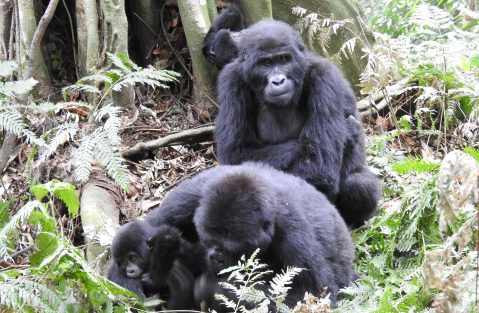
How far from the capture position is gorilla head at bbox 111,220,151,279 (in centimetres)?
495

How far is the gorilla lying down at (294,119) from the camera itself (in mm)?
6605

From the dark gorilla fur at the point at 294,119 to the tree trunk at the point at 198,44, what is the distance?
1.26 meters

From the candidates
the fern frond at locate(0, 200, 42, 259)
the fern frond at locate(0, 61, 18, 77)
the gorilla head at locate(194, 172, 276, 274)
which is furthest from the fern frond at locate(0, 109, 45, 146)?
the gorilla head at locate(194, 172, 276, 274)

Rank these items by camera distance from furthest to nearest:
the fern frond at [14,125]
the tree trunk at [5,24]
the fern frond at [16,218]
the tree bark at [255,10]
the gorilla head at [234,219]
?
the tree bark at [255,10]
the tree trunk at [5,24]
the fern frond at [14,125]
the gorilla head at [234,219]
the fern frond at [16,218]

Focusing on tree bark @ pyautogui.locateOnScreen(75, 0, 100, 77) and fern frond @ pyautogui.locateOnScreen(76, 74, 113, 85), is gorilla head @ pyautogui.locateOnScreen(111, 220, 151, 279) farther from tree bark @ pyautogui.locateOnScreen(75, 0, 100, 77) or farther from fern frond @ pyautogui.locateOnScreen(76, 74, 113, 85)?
tree bark @ pyautogui.locateOnScreen(75, 0, 100, 77)

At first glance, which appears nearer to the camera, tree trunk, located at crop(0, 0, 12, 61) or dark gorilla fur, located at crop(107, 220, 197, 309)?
dark gorilla fur, located at crop(107, 220, 197, 309)

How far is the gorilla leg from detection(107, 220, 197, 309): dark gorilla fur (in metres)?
2.10

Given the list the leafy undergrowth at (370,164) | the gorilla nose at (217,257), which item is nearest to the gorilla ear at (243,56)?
the leafy undergrowth at (370,164)

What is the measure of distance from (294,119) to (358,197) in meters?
1.05

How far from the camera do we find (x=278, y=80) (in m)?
6.57

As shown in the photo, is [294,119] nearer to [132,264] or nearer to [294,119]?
[294,119]

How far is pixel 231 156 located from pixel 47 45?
9.97 feet

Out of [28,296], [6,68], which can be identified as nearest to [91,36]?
[6,68]

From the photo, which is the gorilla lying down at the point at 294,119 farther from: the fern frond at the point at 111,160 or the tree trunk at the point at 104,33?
the fern frond at the point at 111,160
